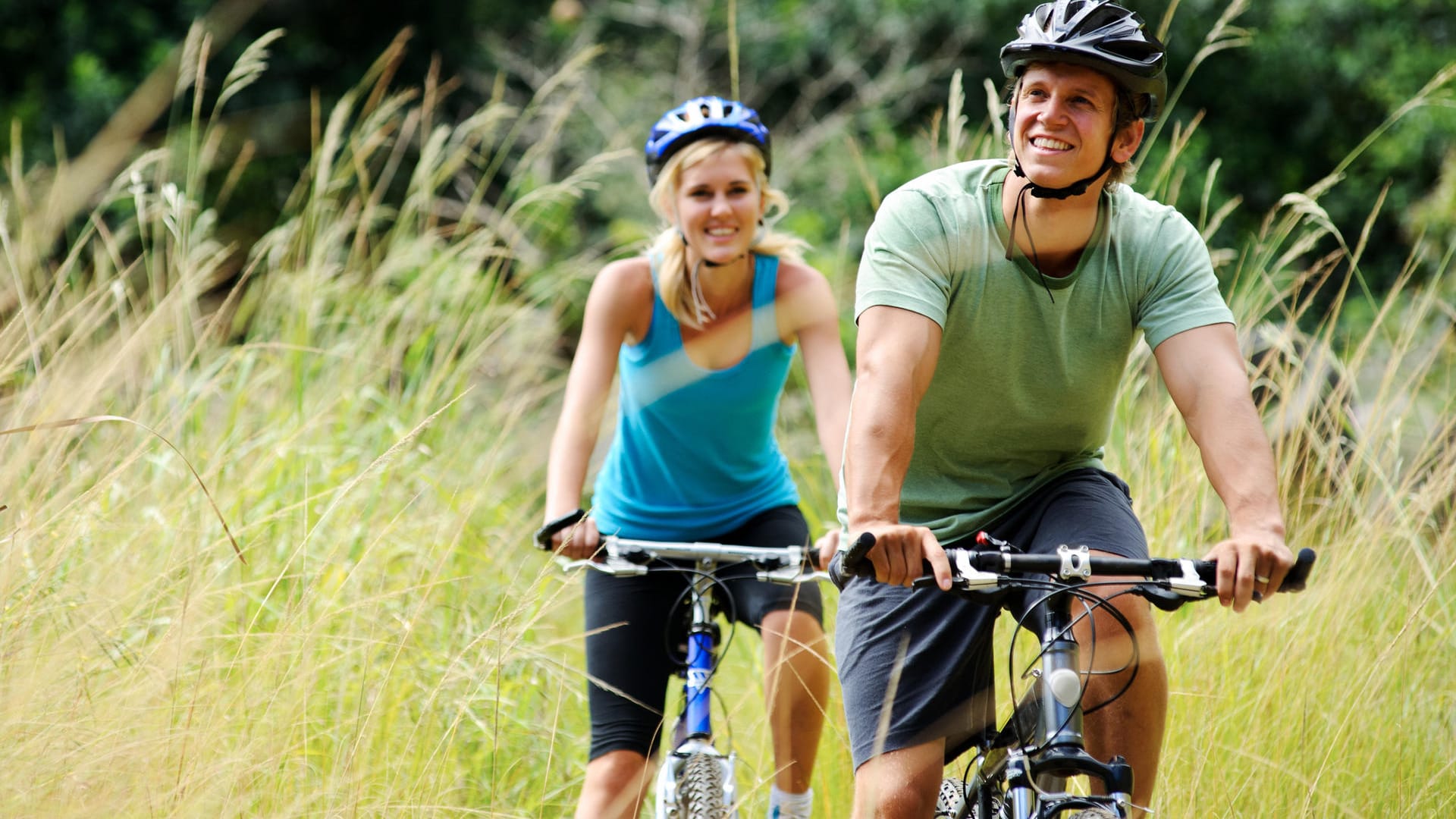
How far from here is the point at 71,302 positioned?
187 inches

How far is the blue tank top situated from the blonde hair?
43 mm

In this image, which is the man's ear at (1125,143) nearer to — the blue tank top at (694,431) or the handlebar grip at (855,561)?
the handlebar grip at (855,561)

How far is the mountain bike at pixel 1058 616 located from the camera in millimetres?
2133

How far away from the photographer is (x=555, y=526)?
310 cm

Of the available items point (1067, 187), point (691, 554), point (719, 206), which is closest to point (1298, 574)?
point (1067, 187)

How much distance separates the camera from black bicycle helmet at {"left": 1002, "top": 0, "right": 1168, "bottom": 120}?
2547mm

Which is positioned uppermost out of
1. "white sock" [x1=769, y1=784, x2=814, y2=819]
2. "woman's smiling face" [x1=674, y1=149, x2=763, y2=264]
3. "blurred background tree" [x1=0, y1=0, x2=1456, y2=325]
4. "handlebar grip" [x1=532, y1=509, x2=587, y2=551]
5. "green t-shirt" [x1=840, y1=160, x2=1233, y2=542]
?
"blurred background tree" [x1=0, y1=0, x2=1456, y2=325]

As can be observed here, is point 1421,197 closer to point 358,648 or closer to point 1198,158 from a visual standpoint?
point 1198,158

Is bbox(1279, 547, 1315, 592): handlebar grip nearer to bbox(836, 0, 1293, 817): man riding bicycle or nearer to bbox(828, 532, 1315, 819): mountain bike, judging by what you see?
bbox(828, 532, 1315, 819): mountain bike

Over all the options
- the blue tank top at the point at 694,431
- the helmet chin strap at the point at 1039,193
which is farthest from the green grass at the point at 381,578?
the helmet chin strap at the point at 1039,193

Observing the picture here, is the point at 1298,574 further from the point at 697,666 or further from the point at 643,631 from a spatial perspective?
the point at 643,631

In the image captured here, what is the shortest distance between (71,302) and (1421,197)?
33.1 feet

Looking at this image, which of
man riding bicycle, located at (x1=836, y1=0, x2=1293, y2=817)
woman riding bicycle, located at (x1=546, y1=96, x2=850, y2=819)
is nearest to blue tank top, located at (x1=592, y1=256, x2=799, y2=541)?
woman riding bicycle, located at (x1=546, y1=96, x2=850, y2=819)

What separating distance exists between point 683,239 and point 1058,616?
5.76 feet
